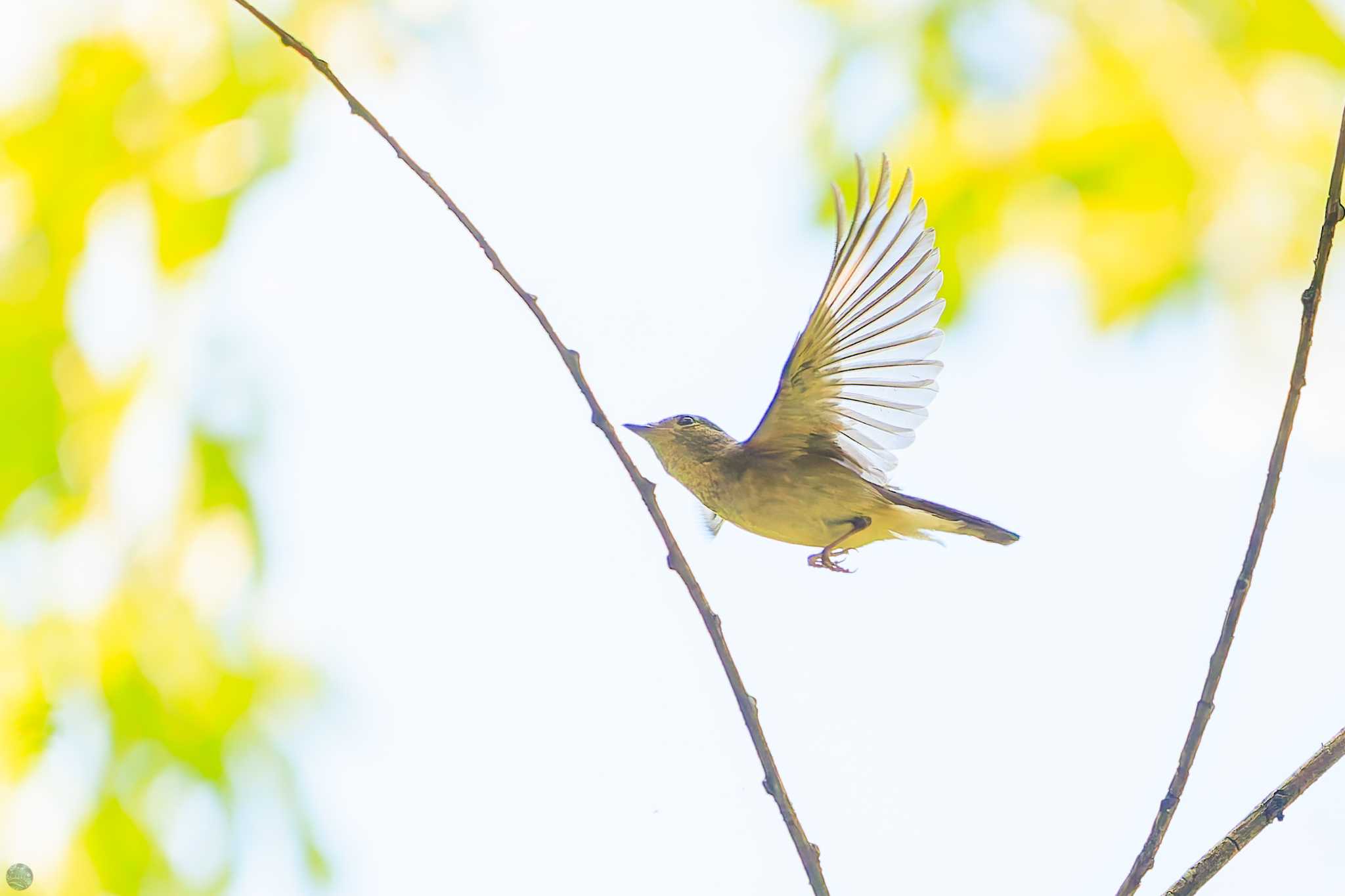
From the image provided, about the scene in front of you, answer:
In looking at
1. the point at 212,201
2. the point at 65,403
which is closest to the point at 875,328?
the point at 212,201

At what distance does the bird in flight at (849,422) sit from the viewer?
208 centimetres

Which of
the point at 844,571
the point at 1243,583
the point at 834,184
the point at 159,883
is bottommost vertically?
the point at 159,883

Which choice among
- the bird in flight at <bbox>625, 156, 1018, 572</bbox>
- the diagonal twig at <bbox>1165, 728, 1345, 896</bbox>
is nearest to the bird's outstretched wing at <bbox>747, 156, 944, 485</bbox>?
the bird in flight at <bbox>625, 156, 1018, 572</bbox>

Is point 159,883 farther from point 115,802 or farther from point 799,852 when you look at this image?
point 799,852

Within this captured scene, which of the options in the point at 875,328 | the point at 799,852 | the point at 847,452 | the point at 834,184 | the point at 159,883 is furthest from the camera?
the point at 159,883

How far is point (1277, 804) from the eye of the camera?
1.58 m

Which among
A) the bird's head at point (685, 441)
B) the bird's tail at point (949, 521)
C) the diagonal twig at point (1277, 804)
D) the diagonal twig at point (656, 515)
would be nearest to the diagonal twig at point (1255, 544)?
the diagonal twig at point (1277, 804)

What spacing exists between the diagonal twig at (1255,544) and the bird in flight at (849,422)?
1.89 ft

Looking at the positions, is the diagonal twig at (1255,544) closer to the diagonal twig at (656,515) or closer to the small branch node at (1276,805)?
the small branch node at (1276,805)

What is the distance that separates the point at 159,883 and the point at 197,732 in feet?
1.39

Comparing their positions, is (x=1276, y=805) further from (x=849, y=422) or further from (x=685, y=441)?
(x=685, y=441)

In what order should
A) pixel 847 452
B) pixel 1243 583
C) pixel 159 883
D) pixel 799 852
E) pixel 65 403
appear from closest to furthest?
1. pixel 799 852
2. pixel 1243 583
3. pixel 847 452
4. pixel 159 883
5. pixel 65 403

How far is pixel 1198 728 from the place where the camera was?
1.59 m

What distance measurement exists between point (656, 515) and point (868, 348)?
31.2 inches
